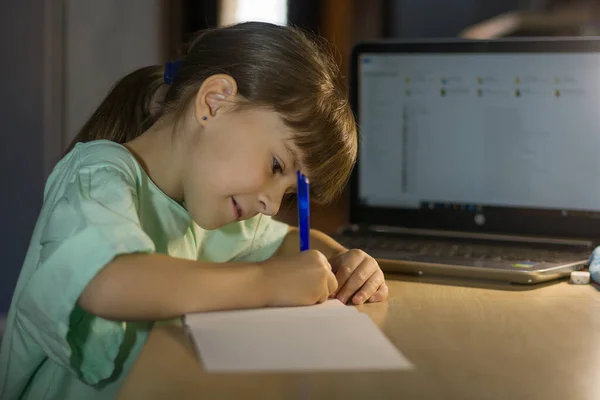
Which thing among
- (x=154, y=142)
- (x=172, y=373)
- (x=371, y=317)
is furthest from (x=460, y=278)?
(x=172, y=373)

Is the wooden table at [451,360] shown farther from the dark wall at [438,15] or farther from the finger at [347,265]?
the dark wall at [438,15]

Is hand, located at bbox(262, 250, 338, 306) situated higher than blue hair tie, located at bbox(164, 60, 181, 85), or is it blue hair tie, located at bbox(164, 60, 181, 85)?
blue hair tie, located at bbox(164, 60, 181, 85)

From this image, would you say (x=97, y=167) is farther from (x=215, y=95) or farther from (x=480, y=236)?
(x=480, y=236)

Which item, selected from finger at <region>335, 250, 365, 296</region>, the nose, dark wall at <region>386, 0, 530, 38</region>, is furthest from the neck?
dark wall at <region>386, 0, 530, 38</region>

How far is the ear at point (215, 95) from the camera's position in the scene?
952 mm

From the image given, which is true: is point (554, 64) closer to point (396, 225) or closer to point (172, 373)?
point (396, 225)

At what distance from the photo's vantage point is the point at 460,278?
1032 millimetres

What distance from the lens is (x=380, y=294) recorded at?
2.97ft

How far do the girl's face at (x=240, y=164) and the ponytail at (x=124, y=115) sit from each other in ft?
0.50

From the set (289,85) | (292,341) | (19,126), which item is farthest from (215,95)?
(19,126)

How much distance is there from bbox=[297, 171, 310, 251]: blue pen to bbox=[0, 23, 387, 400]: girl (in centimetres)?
3

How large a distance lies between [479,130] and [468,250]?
28 cm

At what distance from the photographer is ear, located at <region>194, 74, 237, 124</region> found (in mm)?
952

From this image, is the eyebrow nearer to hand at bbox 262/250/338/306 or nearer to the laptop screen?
hand at bbox 262/250/338/306
